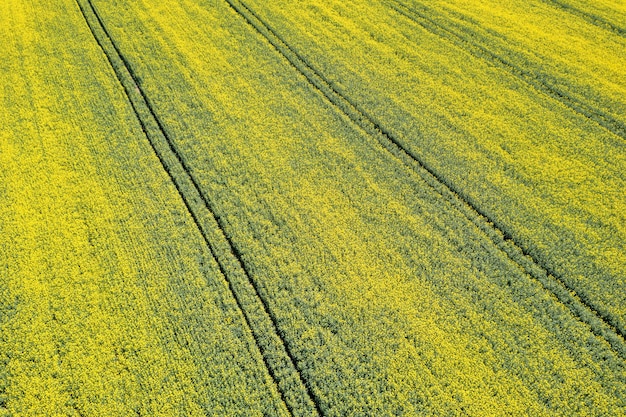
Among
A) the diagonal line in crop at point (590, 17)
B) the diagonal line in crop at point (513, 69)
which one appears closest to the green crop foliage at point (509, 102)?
the diagonal line in crop at point (513, 69)

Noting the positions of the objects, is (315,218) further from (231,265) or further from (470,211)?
(470,211)

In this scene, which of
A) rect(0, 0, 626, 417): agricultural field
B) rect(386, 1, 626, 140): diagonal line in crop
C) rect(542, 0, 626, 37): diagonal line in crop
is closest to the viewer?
rect(0, 0, 626, 417): agricultural field

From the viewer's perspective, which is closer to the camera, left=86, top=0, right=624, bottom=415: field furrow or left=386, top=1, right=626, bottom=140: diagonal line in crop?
left=86, top=0, right=624, bottom=415: field furrow

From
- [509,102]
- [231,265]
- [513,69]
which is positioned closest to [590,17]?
[513,69]

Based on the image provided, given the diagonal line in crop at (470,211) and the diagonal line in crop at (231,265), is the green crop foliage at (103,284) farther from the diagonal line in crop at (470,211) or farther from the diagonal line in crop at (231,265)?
the diagonal line in crop at (470,211)

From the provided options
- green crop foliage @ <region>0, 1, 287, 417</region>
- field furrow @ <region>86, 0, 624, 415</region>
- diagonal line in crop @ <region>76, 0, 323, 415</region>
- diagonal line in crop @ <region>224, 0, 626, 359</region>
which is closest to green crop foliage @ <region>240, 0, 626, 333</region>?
diagonal line in crop @ <region>224, 0, 626, 359</region>

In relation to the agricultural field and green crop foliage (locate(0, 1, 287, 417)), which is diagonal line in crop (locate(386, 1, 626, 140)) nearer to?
the agricultural field
